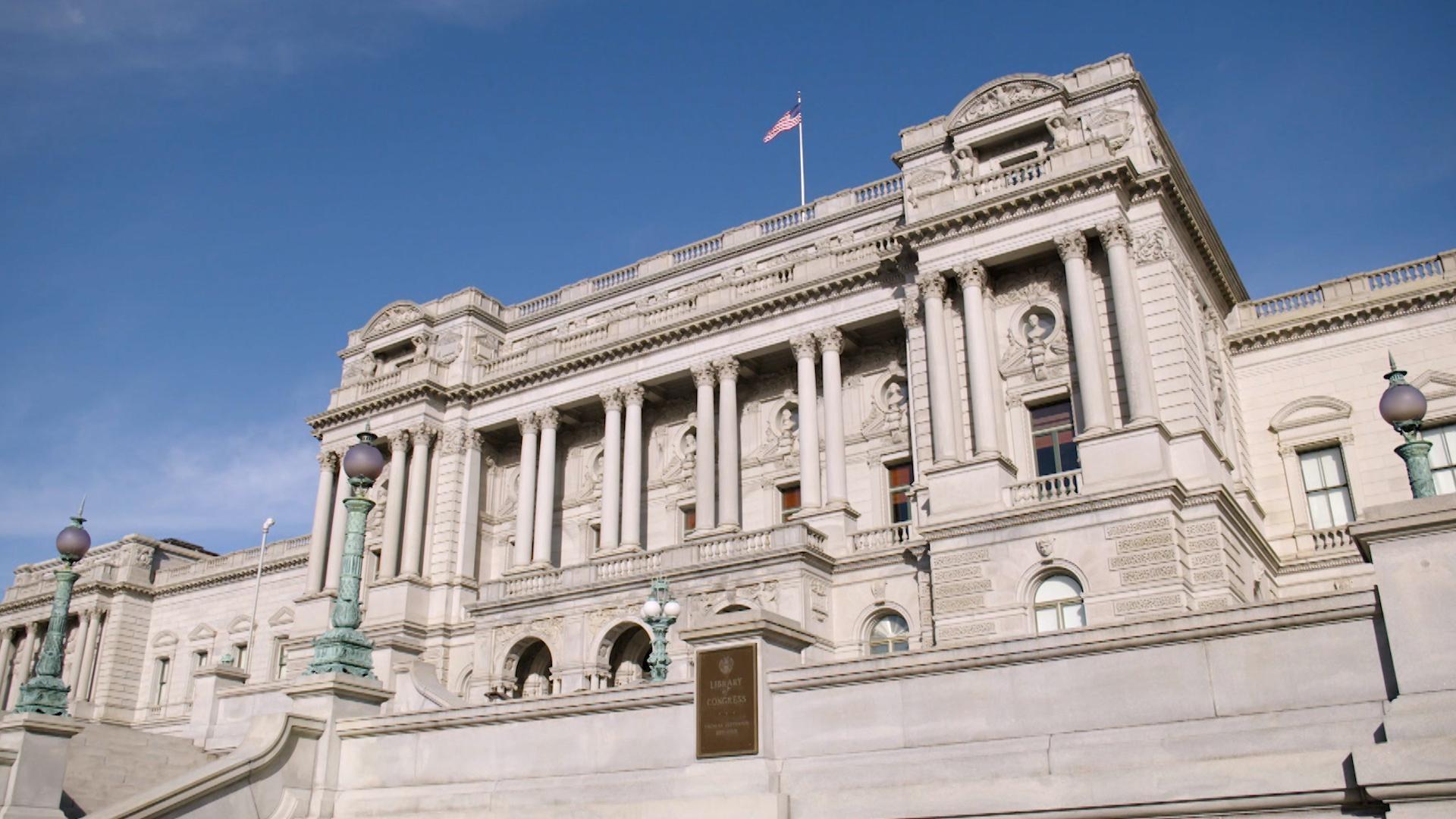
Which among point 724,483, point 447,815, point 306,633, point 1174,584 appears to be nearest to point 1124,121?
point 1174,584

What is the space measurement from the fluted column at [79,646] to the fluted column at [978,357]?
172 ft

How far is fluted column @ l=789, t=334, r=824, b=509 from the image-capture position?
123ft

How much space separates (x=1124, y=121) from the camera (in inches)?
1335

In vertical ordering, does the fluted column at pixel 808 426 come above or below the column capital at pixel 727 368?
below

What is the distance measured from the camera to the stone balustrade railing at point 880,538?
34281mm

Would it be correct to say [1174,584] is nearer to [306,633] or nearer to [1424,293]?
[1424,293]

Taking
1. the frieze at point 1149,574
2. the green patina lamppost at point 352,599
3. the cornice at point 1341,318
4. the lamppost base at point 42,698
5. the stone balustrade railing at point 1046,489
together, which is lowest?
the lamppost base at point 42,698

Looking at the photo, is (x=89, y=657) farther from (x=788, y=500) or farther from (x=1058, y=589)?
(x=1058, y=589)

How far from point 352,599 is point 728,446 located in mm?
21386

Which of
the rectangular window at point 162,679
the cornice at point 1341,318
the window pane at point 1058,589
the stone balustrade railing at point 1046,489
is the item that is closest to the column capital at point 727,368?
the stone balustrade railing at point 1046,489

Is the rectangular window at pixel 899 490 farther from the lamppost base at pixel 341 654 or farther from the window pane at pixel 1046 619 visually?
the lamppost base at pixel 341 654

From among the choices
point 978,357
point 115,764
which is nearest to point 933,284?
point 978,357

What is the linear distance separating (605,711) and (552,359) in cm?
2946

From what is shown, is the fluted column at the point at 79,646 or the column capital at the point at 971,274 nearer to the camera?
the column capital at the point at 971,274
